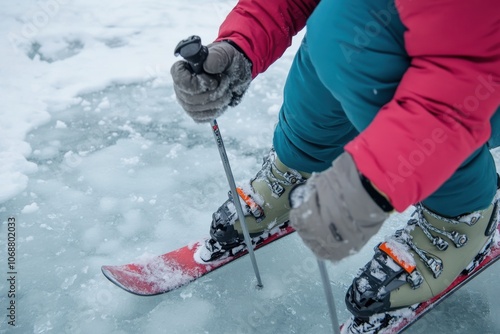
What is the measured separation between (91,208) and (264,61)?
755 millimetres

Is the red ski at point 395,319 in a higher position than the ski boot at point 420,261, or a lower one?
lower

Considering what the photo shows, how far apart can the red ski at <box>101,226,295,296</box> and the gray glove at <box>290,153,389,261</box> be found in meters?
0.60

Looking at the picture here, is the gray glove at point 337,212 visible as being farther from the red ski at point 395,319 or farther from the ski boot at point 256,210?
the ski boot at point 256,210

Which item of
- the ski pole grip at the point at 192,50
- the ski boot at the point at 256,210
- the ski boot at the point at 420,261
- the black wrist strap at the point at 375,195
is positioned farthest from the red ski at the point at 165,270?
the black wrist strap at the point at 375,195

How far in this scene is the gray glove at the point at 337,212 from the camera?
23.9 inches

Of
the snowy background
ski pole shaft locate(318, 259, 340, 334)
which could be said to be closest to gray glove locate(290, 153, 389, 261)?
ski pole shaft locate(318, 259, 340, 334)

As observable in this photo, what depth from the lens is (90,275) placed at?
1197 mm

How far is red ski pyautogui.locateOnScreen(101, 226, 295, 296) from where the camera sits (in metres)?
1.13

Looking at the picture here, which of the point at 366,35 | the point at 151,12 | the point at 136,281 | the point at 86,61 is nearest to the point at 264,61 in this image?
the point at 366,35

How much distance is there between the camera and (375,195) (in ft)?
1.98

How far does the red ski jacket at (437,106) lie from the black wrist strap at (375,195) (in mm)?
10

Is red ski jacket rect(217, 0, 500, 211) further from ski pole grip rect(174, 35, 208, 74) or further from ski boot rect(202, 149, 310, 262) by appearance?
ski boot rect(202, 149, 310, 262)

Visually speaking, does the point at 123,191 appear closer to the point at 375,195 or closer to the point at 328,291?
the point at 328,291

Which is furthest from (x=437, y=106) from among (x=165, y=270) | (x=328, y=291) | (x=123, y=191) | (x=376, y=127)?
(x=123, y=191)
